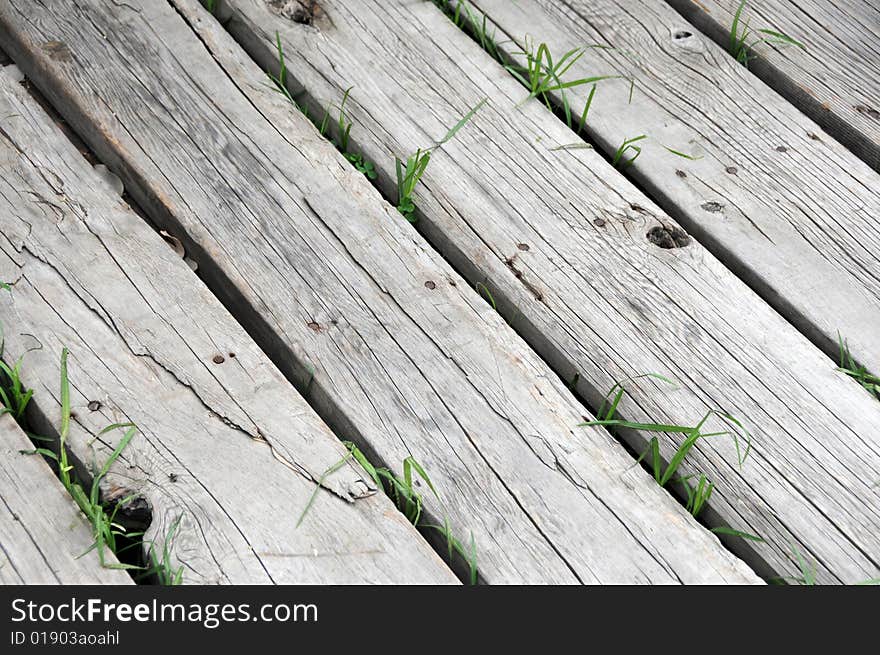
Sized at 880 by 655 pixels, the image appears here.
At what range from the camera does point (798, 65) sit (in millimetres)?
2307

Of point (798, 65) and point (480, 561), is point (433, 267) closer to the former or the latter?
point (480, 561)

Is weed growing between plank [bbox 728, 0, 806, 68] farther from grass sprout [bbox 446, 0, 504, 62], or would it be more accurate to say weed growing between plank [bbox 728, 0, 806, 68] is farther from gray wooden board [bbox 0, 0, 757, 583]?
gray wooden board [bbox 0, 0, 757, 583]

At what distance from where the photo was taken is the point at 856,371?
179 cm

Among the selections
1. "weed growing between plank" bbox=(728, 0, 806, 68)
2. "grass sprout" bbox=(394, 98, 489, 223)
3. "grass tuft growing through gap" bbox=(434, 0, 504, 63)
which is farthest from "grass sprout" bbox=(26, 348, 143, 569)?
"weed growing between plank" bbox=(728, 0, 806, 68)

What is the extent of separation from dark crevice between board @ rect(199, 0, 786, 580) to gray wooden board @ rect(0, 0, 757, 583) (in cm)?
4

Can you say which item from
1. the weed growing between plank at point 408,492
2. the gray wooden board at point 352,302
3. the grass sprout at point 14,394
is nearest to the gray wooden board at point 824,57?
the gray wooden board at point 352,302

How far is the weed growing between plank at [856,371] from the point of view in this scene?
5.82 feet

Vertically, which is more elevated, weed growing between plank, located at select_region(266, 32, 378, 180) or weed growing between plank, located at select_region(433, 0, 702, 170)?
weed growing between plank, located at select_region(433, 0, 702, 170)

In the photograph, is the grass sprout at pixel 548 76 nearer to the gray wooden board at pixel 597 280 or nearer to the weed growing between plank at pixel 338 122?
the gray wooden board at pixel 597 280

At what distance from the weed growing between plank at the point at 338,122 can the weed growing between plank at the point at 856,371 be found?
3.15ft

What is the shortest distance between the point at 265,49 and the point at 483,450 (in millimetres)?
Answer: 1119

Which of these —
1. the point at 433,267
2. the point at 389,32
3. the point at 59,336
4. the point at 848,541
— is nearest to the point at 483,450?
the point at 433,267

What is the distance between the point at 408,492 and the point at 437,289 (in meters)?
0.43

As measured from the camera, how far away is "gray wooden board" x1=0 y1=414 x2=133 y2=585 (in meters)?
1.49
